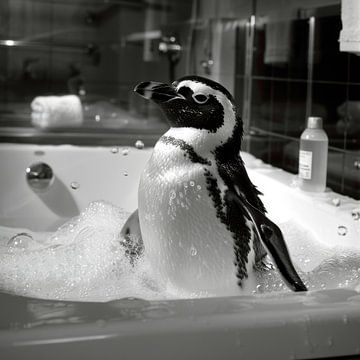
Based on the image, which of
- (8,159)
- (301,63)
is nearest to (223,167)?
(301,63)

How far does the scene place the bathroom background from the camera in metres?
1.52

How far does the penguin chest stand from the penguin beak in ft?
0.19

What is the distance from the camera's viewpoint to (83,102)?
7.41ft

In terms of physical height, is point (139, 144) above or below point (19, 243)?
above

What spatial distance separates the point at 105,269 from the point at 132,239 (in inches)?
2.1

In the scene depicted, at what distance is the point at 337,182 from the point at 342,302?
77 cm

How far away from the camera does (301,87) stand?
1.68 m

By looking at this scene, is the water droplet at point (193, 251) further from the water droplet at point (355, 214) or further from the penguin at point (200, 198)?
the water droplet at point (355, 214)

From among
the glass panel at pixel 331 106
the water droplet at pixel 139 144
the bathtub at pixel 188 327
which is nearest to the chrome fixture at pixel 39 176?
the water droplet at pixel 139 144

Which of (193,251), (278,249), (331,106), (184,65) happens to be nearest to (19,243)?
(193,251)

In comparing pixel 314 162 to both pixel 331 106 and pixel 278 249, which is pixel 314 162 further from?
pixel 278 249

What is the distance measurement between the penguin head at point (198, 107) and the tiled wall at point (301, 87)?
0.61 meters

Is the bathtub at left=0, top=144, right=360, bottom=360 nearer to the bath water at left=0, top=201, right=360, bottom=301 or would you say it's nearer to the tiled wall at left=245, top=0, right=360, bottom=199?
Result: the bath water at left=0, top=201, right=360, bottom=301

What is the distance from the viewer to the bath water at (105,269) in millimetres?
858
